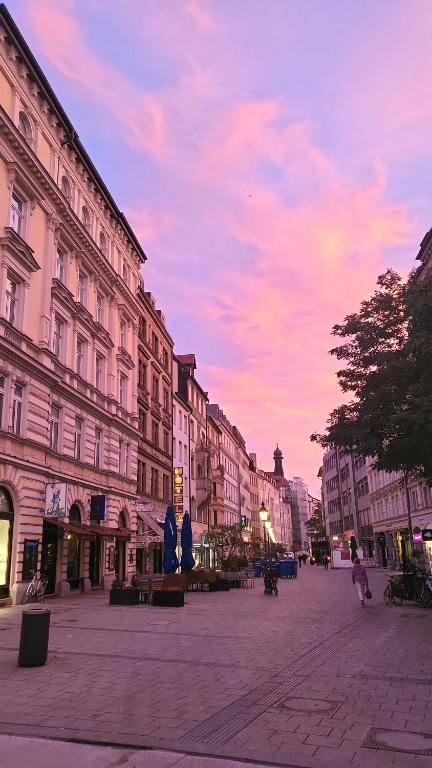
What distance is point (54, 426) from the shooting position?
27.2 metres

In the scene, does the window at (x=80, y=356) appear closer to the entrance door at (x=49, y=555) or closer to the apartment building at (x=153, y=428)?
the entrance door at (x=49, y=555)

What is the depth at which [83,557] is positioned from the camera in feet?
96.1

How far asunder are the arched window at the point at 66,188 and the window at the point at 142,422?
1643 cm

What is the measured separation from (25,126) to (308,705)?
83.4 feet

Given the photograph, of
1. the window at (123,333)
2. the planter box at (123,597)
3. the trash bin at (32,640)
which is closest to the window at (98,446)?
the window at (123,333)

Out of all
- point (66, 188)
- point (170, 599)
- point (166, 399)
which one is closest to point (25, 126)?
point (66, 188)

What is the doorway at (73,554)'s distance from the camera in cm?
2781

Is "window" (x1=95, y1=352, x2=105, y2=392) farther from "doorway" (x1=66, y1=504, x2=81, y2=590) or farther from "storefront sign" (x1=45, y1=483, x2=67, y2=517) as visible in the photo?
"storefront sign" (x1=45, y1=483, x2=67, y2=517)

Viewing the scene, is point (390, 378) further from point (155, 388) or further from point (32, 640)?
point (155, 388)

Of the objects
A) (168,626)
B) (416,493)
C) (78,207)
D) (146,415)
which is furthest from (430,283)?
(416,493)

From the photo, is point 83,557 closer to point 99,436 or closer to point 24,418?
point 99,436

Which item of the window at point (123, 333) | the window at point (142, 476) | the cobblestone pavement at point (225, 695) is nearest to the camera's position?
the cobblestone pavement at point (225, 695)

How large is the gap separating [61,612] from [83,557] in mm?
10188

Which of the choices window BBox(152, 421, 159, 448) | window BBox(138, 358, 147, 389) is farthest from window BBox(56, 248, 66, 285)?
window BBox(152, 421, 159, 448)
